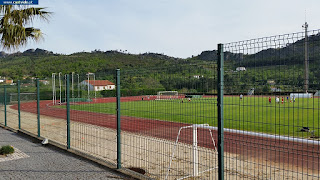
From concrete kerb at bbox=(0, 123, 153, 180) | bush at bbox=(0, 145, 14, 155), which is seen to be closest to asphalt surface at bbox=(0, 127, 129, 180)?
concrete kerb at bbox=(0, 123, 153, 180)

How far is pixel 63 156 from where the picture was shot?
7770 mm

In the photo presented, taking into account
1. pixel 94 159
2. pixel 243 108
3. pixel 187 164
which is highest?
pixel 243 108

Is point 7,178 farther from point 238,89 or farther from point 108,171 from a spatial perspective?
point 238,89

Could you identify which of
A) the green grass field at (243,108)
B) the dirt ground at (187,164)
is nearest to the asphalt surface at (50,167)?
the dirt ground at (187,164)

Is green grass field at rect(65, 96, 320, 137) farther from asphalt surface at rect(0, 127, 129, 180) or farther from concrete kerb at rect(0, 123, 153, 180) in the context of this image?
asphalt surface at rect(0, 127, 129, 180)

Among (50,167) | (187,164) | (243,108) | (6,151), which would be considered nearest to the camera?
(243,108)

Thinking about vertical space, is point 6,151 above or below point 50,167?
above

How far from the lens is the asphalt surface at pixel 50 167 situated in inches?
242

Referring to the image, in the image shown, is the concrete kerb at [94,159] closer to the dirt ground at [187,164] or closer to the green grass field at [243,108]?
the dirt ground at [187,164]

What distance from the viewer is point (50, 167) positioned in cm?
677

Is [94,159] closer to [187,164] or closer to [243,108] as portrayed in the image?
[187,164]

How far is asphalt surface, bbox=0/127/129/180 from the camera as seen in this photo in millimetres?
6152

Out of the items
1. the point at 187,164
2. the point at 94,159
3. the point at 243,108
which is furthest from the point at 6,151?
the point at 243,108

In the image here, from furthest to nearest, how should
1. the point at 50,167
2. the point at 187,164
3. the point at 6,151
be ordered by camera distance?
1. the point at 6,151
2. the point at 187,164
3. the point at 50,167
